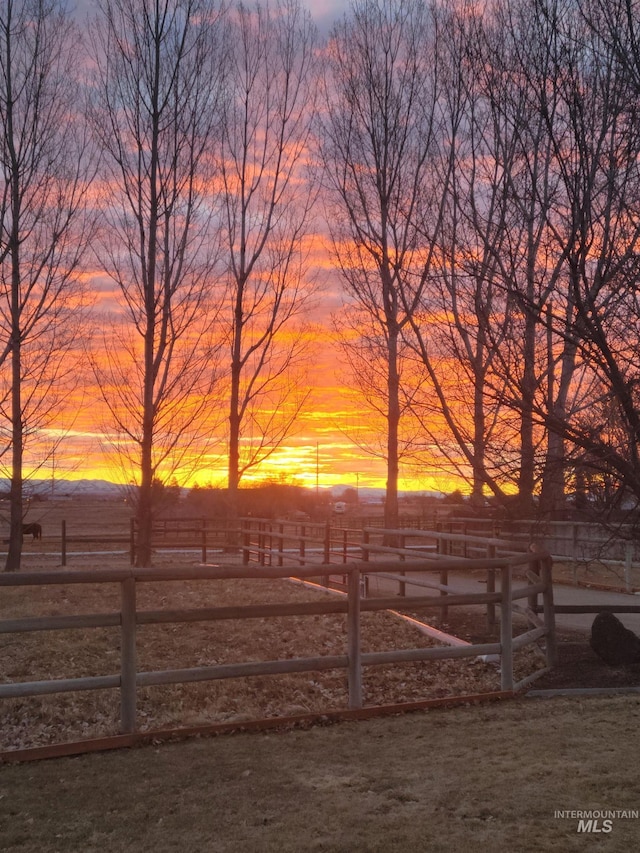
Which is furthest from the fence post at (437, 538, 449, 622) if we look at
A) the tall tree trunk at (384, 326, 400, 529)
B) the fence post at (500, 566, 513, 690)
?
the tall tree trunk at (384, 326, 400, 529)

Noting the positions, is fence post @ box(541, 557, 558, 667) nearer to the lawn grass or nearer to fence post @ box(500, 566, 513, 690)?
fence post @ box(500, 566, 513, 690)

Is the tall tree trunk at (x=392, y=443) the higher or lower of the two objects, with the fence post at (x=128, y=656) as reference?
higher

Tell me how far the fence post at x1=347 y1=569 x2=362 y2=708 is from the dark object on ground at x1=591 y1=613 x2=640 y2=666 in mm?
3382

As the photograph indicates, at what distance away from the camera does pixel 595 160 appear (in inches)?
229

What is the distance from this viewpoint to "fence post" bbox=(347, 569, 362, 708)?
6.54 metres

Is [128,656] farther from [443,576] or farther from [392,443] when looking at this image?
[392,443]

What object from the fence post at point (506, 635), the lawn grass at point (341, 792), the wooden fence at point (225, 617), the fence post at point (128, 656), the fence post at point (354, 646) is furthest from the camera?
the fence post at point (506, 635)

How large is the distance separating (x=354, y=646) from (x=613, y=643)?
3.47 metres

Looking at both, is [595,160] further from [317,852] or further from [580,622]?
[580,622]

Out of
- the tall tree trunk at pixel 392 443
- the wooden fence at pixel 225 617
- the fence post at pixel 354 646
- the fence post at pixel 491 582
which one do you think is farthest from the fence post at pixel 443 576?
the tall tree trunk at pixel 392 443

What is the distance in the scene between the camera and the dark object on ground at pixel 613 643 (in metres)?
8.57

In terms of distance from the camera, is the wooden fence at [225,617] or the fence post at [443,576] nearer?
the wooden fence at [225,617]

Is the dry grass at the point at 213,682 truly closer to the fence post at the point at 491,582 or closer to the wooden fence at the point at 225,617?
the wooden fence at the point at 225,617

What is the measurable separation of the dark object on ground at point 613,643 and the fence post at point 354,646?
3382 millimetres
